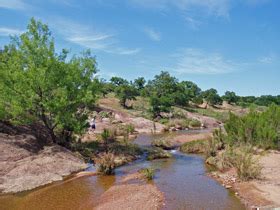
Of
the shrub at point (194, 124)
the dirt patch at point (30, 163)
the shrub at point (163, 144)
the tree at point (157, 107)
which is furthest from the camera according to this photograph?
the tree at point (157, 107)

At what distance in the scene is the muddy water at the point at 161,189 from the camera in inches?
581

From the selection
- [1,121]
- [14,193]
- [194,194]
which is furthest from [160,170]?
[1,121]

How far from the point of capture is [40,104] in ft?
81.1

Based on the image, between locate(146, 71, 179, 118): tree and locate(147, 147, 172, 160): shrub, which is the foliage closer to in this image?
locate(147, 147, 172, 160): shrub

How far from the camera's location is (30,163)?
808 inches

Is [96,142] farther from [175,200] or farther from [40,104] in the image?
[175,200]

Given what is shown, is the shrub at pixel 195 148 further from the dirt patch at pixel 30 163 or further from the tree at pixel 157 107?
the tree at pixel 157 107

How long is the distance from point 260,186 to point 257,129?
11.3 m

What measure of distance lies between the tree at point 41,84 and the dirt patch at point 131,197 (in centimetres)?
982

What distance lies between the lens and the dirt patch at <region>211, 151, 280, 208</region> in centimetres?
1412

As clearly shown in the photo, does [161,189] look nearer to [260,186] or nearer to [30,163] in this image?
[260,186]

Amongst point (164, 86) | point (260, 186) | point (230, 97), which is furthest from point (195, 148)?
point (230, 97)

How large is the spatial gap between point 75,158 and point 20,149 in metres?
4.15

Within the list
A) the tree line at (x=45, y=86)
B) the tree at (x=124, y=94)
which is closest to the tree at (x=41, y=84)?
the tree line at (x=45, y=86)
